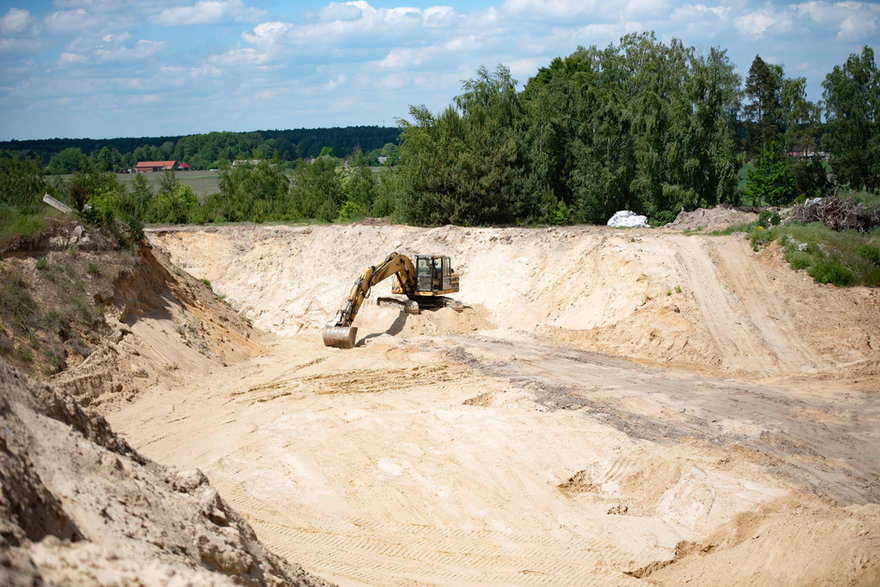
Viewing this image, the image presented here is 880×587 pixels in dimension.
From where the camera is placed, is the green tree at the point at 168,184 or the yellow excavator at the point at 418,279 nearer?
the yellow excavator at the point at 418,279

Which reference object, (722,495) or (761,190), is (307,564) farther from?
(761,190)

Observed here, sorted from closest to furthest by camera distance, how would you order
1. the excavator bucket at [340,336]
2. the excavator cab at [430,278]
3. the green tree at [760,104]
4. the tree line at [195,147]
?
the excavator bucket at [340,336], the excavator cab at [430,278], the green tree at [760,104], the tree line at [195,147]

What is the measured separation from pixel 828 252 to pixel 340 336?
558 inches

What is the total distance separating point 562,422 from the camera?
1443 cm

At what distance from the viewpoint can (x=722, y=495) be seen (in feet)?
37.1

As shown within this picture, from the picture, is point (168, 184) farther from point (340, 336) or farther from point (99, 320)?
point (99, 320)

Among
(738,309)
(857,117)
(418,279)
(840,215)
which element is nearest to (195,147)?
(857,117)

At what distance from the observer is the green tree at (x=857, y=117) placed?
3878 cm

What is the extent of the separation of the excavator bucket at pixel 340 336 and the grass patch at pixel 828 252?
1245 centimetres

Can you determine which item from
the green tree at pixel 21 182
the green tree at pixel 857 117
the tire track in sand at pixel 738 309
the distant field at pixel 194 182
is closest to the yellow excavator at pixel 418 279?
the tire track in sand at pixel 738 309

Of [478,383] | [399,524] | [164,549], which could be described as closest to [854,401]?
[478,383]

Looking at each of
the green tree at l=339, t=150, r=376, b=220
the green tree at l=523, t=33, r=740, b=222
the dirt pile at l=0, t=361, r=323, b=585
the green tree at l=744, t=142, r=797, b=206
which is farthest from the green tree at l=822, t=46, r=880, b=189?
the dirt pile at l=0, t=361, r=323, b=585

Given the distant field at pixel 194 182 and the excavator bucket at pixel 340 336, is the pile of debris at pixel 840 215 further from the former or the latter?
the distant field at pixel 194 182

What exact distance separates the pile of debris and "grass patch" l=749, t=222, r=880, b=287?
1002 mm
